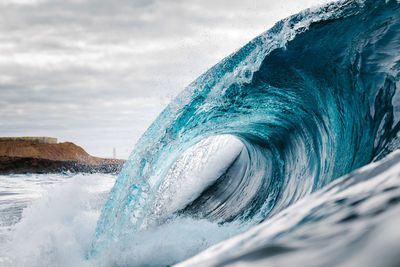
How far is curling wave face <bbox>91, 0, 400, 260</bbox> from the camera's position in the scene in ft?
8.09

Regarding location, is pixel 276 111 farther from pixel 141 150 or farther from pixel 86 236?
pixel 86 236

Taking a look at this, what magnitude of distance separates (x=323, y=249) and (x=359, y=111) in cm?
248

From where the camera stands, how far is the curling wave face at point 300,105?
246cm

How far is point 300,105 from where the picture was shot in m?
3.65

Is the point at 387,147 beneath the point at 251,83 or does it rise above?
beneath

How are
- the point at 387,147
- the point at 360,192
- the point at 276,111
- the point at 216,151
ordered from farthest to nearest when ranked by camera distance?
the point at 216,151
the point at 276,111
the point at 387,147
the point at 360,192

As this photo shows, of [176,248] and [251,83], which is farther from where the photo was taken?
[251,83]

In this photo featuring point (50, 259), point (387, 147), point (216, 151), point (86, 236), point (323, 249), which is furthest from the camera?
point (216, 151)

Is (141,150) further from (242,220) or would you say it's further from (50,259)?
(242,220)

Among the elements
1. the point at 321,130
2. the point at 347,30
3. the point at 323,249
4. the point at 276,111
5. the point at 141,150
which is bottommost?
the point at 323,249

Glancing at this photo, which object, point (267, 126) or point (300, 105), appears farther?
point (267, 126)

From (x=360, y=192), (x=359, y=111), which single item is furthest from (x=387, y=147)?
(x=360, y=192)

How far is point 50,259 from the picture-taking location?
262cm

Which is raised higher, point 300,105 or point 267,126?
point 300,105
